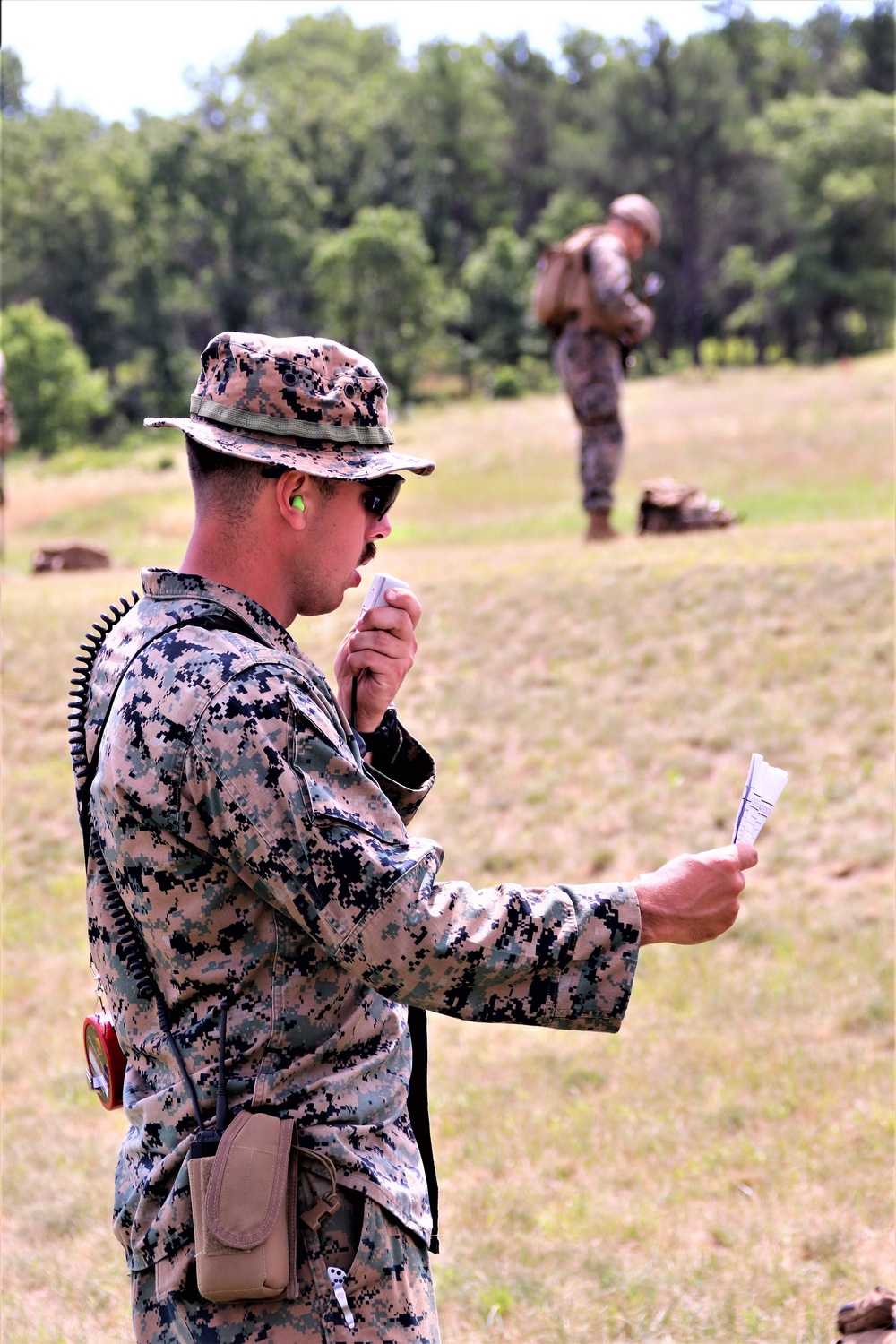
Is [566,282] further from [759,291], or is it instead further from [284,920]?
[759,291]

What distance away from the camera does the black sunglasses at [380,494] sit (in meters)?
2.14

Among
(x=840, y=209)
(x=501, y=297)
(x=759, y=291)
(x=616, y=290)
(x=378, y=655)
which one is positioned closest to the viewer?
(x=378, y=655)

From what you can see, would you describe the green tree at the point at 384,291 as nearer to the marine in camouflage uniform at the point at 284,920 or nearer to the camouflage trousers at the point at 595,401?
the camouflage trousers at the point at 595,401

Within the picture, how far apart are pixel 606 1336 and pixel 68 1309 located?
171 cm

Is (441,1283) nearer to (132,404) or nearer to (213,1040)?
(213,1040)

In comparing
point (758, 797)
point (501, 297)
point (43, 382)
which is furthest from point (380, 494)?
point (501, 297)

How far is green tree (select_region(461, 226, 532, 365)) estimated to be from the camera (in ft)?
166

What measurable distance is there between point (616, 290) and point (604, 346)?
552mm

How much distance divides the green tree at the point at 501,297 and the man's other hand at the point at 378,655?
49245 millimetres

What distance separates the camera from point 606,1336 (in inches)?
153

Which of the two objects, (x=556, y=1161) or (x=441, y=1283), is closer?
(x=441, y=1283)

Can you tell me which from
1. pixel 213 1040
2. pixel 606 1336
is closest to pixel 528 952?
pixel 213 1040

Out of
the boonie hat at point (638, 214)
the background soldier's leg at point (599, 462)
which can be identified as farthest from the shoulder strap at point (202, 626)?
the boonie hat at point (638, 214)

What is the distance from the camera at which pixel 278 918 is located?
76.7 inches
